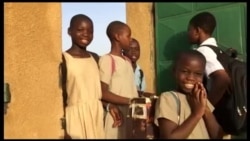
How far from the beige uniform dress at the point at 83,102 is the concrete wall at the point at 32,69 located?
137 mm

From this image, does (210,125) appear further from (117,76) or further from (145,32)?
(145,32)

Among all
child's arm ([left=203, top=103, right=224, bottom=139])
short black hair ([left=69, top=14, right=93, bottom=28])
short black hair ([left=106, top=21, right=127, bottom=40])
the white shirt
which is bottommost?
child's arm ([left=203, top=103, right=224, bottom=139])

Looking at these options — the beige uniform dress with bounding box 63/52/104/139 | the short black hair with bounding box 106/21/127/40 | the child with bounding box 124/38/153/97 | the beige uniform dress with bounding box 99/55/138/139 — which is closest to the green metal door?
the child with bounding box 124/38/153/97

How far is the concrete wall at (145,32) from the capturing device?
16.9ft

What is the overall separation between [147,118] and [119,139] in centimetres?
32

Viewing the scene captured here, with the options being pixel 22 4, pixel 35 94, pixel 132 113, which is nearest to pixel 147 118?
pixel 132 113

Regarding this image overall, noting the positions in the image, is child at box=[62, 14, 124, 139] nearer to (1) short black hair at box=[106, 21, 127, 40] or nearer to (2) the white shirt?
(1) short black hair at box=[106, 21, 127, 40]

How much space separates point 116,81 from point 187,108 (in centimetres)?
72

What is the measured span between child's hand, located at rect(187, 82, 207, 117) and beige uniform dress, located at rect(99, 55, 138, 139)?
66 centimetres

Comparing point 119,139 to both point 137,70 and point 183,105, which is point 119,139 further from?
point 137,70

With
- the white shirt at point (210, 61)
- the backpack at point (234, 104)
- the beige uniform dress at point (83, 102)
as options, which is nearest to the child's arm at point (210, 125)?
the backpack at point (234, 104)

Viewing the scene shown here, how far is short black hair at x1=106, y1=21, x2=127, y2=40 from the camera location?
4059 mm

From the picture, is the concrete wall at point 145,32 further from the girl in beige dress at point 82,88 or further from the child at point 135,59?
Result: the girl in beige dress at point 82,88

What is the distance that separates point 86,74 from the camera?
368cm
